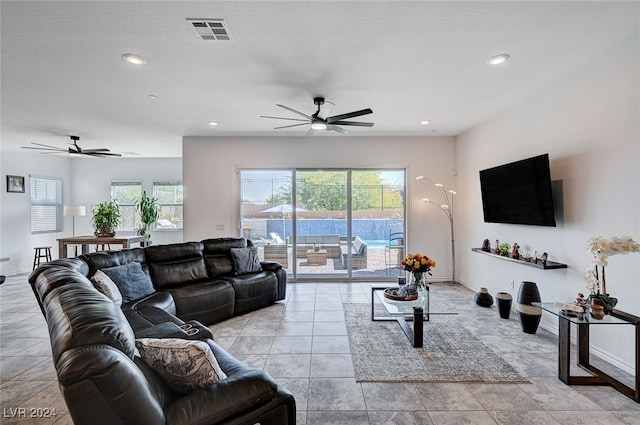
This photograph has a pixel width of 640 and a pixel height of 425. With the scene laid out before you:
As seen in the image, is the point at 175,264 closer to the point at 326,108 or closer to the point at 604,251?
the point at 326,108

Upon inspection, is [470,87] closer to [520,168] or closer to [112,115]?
[520,168]

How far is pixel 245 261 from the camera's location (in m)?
4.73

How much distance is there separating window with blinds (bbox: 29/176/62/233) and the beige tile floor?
4.76 metres

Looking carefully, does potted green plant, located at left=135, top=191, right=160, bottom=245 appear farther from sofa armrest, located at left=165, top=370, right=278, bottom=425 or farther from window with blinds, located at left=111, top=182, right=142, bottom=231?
sofa armrest, located at left=165, top=370, right=278, bottom=425

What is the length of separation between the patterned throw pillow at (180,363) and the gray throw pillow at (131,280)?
2.26 meters

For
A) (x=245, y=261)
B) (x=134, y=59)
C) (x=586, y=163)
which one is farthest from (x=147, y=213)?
(x=586, y=163)

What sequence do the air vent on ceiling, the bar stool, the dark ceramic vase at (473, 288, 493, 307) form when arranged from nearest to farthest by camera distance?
the air vent on ceiling → the dark ceramic vase at (473, 288, 493, 307) → the bar stool

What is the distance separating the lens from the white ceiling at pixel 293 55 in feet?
7.23

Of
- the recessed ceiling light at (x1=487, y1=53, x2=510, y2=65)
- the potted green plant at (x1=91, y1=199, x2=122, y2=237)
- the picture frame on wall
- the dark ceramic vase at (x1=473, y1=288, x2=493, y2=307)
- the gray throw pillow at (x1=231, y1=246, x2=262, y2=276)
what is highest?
the recessed ceiling light at (x1=487, y1=53, x2=510, y2=65)

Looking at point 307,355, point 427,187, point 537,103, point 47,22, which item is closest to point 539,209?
point 537,103

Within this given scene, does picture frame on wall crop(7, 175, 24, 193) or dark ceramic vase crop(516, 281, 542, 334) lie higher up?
picture frame on wall crop(7, 175, 24, 193)

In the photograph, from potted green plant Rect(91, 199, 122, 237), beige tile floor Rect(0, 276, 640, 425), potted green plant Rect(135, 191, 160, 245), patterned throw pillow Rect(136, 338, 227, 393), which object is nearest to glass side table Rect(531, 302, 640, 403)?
beige tile floor Rect(0, 276, 640, 425)

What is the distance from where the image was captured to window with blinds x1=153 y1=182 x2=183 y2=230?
8359 mm

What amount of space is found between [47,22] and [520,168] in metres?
4.88
